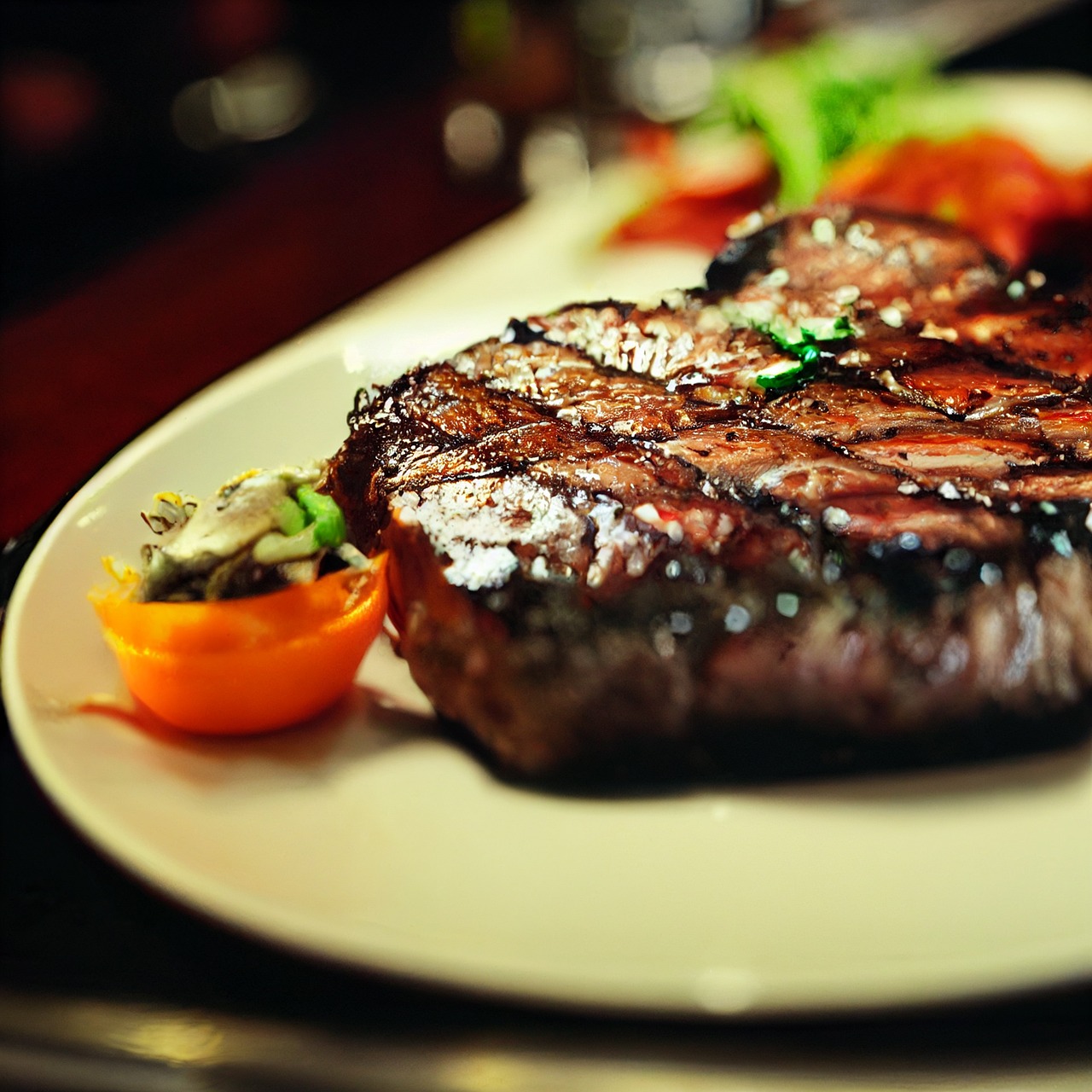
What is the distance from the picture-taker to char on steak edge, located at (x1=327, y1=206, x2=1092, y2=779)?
4.28 feet

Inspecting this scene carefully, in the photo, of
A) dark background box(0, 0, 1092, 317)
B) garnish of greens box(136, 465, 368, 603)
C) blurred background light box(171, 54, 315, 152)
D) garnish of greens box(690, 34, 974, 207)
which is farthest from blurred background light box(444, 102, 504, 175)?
garnish of greens box(136, 465, 368, 603)

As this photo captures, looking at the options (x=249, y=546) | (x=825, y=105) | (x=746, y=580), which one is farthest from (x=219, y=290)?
(x=825, y=105)

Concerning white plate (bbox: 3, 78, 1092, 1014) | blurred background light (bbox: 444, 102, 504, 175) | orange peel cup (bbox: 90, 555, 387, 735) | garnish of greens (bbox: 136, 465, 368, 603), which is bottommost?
white plate (bbox: 3, 78, 1092, 1014)

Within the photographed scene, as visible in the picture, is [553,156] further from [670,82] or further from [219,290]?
[219,290]

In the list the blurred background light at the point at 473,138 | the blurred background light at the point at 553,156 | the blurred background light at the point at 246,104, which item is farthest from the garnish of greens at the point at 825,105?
the blurred background light at the point at 246,104

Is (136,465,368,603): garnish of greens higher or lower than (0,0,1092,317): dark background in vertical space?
lower

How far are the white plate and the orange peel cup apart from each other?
0.04 m

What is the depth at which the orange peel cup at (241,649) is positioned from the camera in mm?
1319

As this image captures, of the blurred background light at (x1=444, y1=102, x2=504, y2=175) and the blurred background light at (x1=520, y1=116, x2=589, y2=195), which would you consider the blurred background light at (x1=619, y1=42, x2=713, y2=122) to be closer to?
the blurred background light at (x1=520, y1=116, x2=589, y2=195)

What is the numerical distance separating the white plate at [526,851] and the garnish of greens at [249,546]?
11cm

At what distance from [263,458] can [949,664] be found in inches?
39.3

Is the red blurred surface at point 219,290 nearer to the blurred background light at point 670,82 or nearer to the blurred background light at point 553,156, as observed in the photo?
the blurred background light at point 553,156

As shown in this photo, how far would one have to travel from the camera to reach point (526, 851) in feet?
3.97

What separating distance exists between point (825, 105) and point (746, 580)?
3.32m
